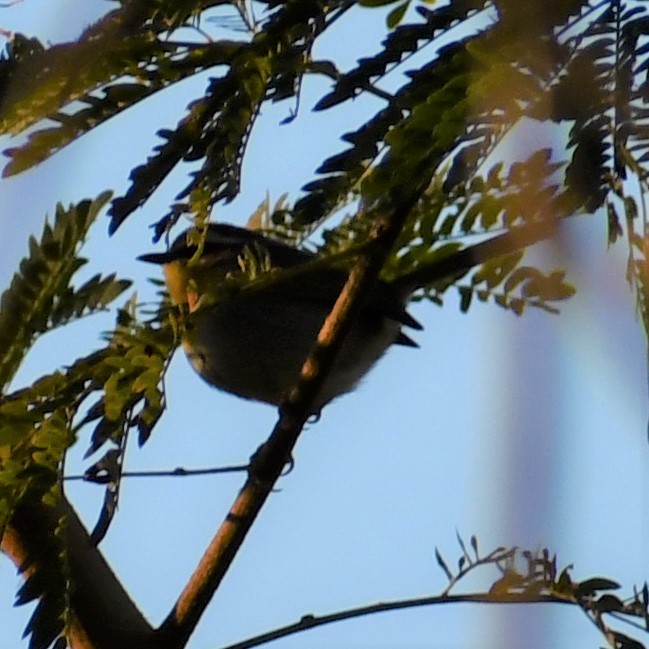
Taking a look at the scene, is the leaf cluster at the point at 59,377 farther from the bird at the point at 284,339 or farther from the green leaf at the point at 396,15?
the bird at the point at 284,339

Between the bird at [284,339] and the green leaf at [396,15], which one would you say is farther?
the bird at [284,339]

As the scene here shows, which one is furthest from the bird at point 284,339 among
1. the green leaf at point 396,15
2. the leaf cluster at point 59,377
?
the green leaf at point 396,15

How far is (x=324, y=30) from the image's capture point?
3.69ft

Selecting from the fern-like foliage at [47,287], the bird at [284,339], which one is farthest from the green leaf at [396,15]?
the bird at [284,339]

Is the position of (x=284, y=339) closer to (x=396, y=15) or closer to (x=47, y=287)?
(x=47, y=287)

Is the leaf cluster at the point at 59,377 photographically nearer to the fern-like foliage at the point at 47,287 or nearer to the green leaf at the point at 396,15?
the fern-like foliage at the point at 47,287

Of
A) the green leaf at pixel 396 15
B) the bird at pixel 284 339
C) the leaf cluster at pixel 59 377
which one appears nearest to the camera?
the green leaf at pixel 396 15

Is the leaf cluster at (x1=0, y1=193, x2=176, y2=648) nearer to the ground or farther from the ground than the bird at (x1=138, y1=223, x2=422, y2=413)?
nearer to the ground

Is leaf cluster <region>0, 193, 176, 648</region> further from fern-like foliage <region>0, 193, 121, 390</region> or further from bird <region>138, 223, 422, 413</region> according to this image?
bird <region>138, 223, 422, 413</region>

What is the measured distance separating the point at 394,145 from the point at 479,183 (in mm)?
187

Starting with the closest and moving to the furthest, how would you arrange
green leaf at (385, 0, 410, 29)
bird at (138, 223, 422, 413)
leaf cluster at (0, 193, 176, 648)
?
green leaf at (385, 0, 410, 29)
leaf cluster at (0, 193, 176, 648)
bird at (138, 223, 422, 413)

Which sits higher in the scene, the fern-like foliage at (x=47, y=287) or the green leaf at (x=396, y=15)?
the fern-like foliage at (x=47, y=287)

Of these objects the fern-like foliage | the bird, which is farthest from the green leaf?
the bird

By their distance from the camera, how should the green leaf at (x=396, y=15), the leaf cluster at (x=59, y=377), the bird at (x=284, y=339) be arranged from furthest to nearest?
the bird at (x=284, y=339) < the leaf cluster at (x=59, y=377) < the green leaf at (x=396, y=15)
